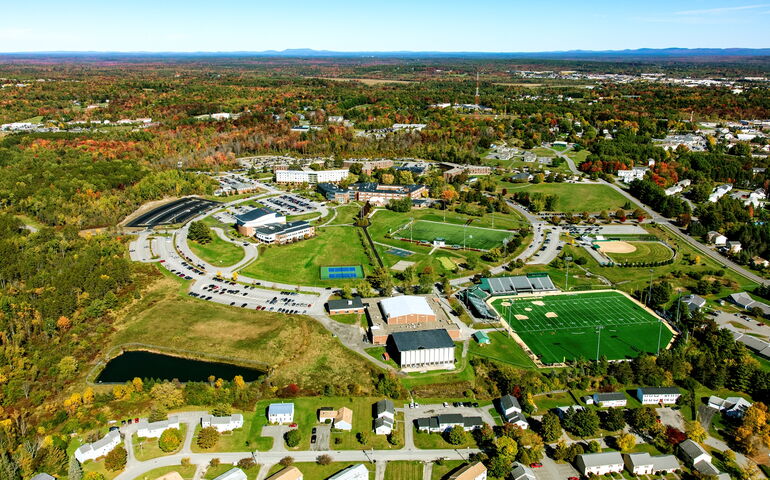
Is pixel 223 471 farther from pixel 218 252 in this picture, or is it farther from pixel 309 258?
pixel 218 252

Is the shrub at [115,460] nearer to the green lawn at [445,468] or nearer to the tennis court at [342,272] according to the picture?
the green lawn at [445,468]

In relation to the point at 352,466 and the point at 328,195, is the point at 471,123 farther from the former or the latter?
the point at 352,466

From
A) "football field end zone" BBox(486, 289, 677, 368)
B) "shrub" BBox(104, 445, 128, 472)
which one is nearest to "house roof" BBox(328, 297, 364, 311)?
"football field end zone" BBox(486, 289, 677, 368)

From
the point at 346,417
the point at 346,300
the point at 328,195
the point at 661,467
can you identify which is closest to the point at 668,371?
the point at 661,467

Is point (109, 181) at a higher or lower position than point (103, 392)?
higher

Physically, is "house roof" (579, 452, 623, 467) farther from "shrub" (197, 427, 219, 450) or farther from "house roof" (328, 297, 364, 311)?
"house roof" (328, 297, 364, 311)

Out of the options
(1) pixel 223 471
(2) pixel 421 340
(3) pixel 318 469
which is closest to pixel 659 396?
(2) pixel 421 340
